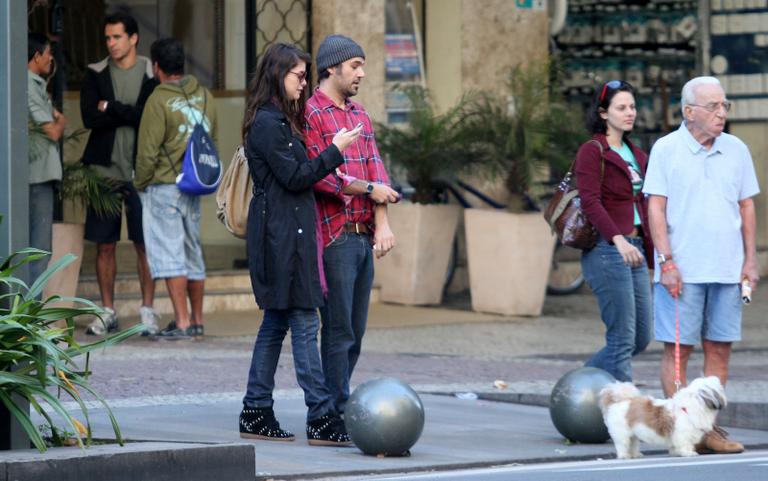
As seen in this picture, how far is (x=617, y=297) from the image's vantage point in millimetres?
9453

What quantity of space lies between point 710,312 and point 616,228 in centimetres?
70

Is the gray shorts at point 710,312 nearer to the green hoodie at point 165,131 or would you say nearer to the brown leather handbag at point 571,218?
the brown leather handbag at point 571,218

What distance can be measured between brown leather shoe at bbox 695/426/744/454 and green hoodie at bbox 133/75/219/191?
5153mm

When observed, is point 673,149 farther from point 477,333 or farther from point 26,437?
point 477,333

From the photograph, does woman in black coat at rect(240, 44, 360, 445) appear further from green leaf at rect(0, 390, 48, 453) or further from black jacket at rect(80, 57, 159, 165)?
black jacket at rect(80, 57, 159, 165)

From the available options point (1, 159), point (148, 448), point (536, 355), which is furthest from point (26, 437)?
point (536, 355)

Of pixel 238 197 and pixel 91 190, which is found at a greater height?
pixel 238 197

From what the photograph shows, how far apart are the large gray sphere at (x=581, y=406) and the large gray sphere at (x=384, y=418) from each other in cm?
92

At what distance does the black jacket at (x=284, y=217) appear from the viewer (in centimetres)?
839

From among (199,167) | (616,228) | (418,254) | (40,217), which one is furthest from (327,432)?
(418,254)

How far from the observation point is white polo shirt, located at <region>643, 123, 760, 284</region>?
353 inches

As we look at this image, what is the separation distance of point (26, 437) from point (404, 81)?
938 cm

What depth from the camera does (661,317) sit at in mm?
9188

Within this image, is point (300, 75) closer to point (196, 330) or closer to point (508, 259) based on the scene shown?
point (196, 330)
